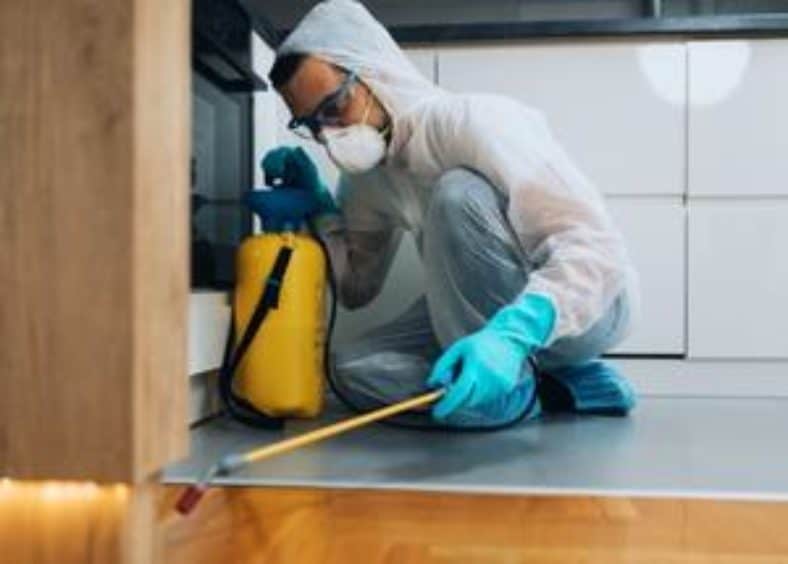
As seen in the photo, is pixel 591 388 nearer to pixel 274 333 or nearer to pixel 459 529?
pixel 274 333

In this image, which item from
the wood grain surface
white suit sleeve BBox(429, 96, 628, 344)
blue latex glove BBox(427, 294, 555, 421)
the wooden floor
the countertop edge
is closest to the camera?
the wood grain surface

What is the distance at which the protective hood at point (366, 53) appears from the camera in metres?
1.60

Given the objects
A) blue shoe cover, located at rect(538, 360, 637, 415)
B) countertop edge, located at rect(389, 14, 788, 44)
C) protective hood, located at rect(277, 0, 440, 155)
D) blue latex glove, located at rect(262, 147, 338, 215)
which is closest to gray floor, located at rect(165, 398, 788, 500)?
blue shoe cover, located at rect(538, 360, 637, 415)

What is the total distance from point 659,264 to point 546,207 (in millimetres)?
797

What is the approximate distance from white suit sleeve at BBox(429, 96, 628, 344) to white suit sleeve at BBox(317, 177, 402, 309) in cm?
32

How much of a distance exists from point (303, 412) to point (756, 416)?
90 centimetres

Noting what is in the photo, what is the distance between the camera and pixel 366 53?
162 cm

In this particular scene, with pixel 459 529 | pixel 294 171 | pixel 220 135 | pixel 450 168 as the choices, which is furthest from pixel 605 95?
pixel 459 529

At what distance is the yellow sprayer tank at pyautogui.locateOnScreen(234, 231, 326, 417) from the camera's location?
1589 mm

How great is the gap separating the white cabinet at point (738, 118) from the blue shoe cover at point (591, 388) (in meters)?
0.55

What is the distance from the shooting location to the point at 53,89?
62 cm

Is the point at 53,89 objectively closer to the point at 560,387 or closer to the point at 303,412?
the point at 303,412

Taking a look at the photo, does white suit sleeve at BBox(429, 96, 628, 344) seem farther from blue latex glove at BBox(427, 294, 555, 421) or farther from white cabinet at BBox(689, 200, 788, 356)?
white cabinet at BBox(689, 200, 788, 356)

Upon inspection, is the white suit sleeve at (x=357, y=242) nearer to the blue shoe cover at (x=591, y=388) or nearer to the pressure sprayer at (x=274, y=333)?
A: the pressure sprayer at (x=274, y=333)
